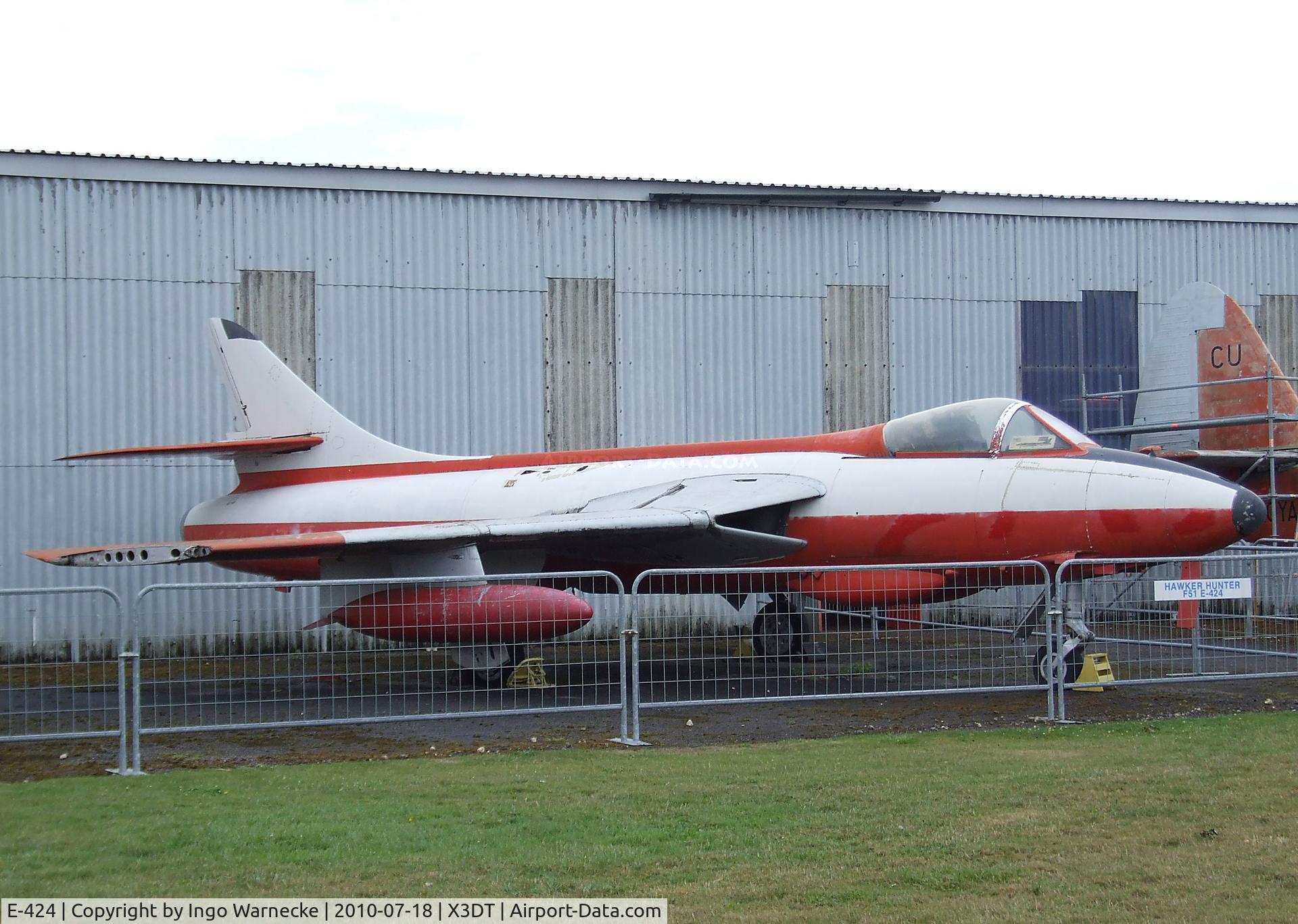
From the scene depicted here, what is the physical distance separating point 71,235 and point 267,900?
557 inches

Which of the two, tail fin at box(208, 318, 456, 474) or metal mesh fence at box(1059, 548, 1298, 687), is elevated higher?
tail fin at box(208, 318, 456, 474)

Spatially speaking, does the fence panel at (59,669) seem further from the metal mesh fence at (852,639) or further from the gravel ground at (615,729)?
the metal mesh fence at (852,639)

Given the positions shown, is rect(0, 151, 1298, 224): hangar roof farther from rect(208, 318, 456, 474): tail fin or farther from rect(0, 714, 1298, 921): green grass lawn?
rect(0, 714, 1298, 921): green grass lawn

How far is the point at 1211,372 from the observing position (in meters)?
18.3

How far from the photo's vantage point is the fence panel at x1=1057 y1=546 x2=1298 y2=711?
393 inches

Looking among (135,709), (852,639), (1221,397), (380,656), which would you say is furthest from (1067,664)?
(1221,397)

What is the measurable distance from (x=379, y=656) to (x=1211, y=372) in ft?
45.7

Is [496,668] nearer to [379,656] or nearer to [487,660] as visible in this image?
[487,660]

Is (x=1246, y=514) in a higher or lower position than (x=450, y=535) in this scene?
higher

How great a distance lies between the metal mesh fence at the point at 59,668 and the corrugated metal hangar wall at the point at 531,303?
2.15 feet

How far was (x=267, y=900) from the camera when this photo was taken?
475cm

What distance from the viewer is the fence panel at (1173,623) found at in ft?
32.8

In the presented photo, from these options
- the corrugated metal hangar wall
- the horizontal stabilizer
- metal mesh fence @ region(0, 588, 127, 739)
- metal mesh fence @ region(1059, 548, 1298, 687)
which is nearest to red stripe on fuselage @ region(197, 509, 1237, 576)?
metal mesh fence @ region(1059, 548, 1298, 687)

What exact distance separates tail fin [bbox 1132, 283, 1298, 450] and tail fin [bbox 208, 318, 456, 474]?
36.8 feet
